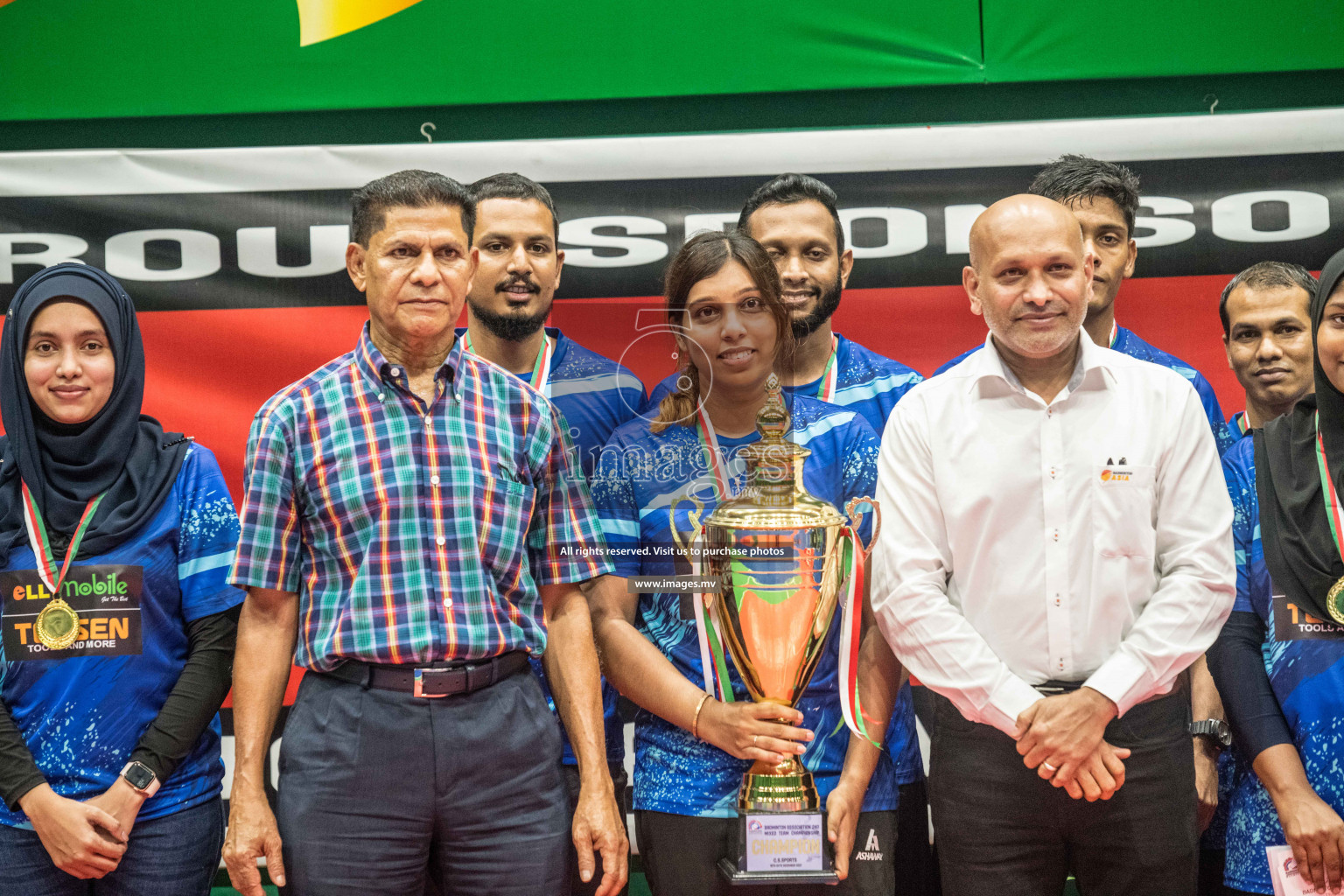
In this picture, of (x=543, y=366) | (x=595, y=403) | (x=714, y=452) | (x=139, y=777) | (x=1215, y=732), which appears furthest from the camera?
(x=543, y=366)

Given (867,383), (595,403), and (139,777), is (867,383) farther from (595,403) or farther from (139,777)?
(139,777)

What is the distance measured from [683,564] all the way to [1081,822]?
867mm

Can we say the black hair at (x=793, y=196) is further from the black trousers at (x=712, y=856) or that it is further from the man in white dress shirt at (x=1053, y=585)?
the black trousers at (x=712, y=856)

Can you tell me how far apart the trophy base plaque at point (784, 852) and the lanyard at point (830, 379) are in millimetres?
1067

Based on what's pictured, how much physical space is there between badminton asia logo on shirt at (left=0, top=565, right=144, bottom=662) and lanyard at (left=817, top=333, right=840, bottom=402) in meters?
1.54

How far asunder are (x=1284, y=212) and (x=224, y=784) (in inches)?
137

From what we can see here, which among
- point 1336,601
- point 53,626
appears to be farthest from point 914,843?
point 53,626

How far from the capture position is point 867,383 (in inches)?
106

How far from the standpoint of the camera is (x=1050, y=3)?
121 inches

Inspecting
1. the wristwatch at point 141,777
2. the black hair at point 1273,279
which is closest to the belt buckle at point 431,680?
the wristwatch at point 141,777

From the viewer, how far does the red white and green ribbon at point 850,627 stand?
203cm

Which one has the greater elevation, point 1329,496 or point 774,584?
point 1329,496

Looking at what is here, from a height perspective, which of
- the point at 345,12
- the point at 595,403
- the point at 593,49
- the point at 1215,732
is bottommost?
the point at 1215,732

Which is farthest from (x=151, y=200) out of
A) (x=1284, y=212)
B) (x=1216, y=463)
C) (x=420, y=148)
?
(x=1284, y=212)
